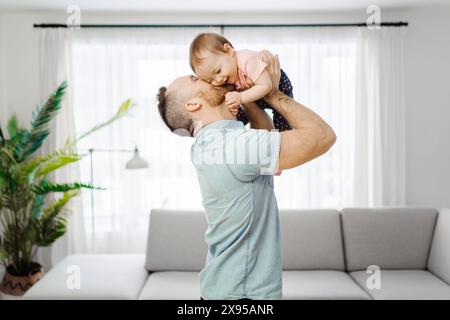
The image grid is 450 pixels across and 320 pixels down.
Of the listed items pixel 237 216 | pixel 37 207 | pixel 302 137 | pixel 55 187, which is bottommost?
pixel 37 207

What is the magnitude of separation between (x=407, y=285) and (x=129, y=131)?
6.83 ft

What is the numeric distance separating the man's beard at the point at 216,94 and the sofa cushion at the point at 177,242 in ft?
5.56

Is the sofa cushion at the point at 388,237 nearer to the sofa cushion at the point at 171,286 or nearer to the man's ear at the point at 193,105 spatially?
the sofa cushion at the point at 171,286

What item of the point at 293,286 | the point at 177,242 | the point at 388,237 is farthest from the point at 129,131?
the point at 388,237

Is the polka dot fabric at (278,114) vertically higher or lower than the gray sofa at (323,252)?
higher

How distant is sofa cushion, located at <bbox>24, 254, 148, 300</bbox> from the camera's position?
2.18 m

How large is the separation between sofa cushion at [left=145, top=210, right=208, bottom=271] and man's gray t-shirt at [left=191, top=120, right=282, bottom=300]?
5.19 feet

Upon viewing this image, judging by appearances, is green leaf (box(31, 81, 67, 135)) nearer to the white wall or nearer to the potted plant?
the potted plant

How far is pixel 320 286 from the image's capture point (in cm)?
232

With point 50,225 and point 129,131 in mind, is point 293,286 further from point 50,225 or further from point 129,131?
point 129,131

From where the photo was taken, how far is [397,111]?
3273 mm

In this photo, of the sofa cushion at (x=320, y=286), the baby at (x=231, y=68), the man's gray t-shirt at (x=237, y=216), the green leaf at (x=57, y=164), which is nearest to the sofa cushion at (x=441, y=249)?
the sofa cushion at (x=320, y=286)

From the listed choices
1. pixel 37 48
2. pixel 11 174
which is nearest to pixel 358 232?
pixel 11 174

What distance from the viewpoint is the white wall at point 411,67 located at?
328cm
